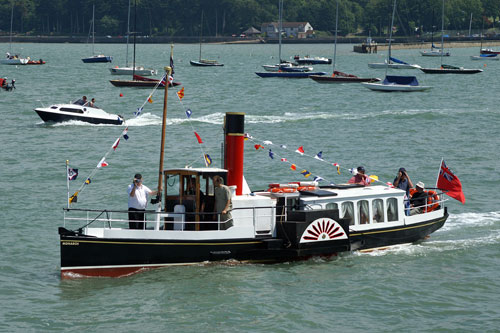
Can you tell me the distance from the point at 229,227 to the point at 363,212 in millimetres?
4275

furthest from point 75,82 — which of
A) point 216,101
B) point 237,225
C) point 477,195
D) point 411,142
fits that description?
point 237,225

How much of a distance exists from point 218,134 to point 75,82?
185ft

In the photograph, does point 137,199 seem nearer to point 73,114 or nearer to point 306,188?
point 306,188

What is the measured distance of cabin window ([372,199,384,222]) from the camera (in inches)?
988

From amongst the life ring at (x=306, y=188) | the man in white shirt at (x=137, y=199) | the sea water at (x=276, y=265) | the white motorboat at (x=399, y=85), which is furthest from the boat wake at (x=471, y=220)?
the white motorboat at (x=399, y=85)

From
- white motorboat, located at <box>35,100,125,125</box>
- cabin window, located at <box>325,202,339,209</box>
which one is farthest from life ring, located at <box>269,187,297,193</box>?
white motorboat, located at <box>35,100,125,125</box>

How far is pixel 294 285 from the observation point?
888 inches

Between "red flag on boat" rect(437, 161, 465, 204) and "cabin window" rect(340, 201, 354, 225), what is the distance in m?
5.13

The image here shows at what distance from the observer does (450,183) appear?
28500 mm

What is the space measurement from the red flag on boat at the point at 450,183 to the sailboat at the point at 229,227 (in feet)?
13.0

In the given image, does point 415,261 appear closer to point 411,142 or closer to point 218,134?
point 411,142

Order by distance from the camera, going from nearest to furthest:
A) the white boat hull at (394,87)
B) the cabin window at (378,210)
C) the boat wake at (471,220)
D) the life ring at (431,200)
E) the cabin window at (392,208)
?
the cabin window at (378,210)
the cabin window at (392,208)
the life ring at (431,200)
the boat wake at (471,220)
the white boat hull at (394,87)

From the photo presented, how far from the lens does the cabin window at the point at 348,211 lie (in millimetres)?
24438

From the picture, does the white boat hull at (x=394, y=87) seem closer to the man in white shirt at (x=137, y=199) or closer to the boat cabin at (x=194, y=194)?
the boat cabin at (x=194, y=194)
